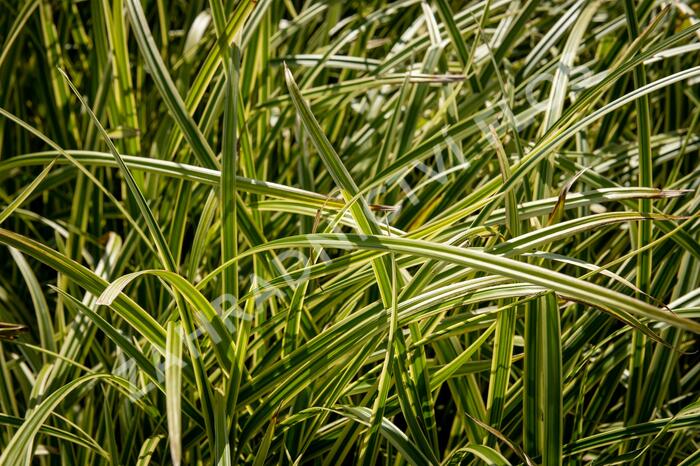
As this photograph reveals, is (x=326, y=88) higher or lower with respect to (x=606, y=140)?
higher

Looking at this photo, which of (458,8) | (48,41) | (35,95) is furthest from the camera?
(458,8)

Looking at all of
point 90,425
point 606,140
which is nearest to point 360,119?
point 606,140

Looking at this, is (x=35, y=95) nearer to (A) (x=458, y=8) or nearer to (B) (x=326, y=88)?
(B) (x=326, y=88)

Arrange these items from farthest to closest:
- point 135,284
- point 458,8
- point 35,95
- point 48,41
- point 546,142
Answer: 1. point 458,8
2. point 35,95
3. point 48,41
4. point 135,284
5. point 546,142

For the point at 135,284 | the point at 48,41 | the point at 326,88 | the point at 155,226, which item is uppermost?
the point at 48,41

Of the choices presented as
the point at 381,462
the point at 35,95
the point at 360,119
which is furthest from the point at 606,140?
the point at 35,95

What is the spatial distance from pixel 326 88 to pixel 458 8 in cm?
62

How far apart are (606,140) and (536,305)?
569 millimetres

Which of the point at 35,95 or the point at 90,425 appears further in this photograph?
the point at 35,95

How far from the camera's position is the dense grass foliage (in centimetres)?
64

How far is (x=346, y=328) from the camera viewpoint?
673mm

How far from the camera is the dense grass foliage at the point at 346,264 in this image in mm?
635

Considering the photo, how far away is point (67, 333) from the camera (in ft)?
2.99

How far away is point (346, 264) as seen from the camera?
66cm
